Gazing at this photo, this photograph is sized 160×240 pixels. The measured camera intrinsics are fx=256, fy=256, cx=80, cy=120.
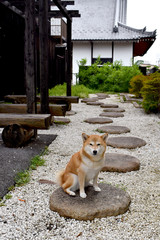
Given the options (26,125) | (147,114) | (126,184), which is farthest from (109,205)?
(147,114)

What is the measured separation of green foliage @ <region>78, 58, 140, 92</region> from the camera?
50.1ft

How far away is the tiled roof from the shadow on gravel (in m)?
15.0

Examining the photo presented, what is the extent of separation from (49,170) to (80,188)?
3.34 ft

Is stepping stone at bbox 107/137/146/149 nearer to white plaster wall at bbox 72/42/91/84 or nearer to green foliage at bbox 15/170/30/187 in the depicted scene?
green foliage at bbox 15/170/30/187

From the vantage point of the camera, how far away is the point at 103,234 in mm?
1989

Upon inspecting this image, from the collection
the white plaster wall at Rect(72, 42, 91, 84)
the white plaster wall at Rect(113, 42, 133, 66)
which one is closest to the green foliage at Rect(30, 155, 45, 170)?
the white plaster wall at Rect(72, 42, 91, 84)

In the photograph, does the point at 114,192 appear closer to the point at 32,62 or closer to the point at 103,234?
the point at 103,234

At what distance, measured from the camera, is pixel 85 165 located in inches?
88.0

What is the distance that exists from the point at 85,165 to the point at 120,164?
3.84 ft

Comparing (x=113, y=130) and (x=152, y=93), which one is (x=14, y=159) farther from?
(x=152, y=93)

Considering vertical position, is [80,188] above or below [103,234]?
above

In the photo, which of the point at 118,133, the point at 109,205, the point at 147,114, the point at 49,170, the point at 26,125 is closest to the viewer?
the point at 109,205

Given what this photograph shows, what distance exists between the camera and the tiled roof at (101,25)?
17969mm

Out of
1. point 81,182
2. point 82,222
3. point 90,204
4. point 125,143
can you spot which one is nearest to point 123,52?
point 125,143
